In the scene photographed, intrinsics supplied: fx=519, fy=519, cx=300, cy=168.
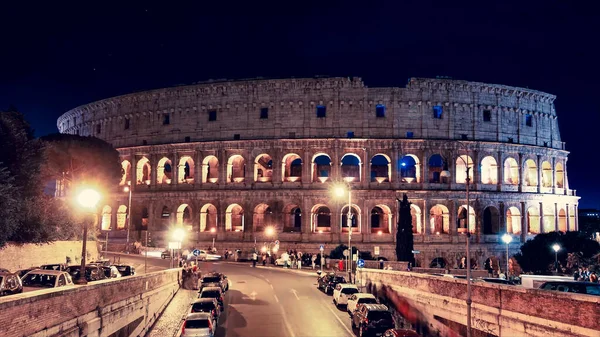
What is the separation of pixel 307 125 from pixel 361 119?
5.94 metres

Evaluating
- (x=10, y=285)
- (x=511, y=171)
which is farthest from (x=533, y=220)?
(x=10, y=285)

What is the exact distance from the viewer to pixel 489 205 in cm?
5728

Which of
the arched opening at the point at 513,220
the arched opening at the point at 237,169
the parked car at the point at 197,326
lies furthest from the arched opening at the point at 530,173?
the parked car at the point at 197,326

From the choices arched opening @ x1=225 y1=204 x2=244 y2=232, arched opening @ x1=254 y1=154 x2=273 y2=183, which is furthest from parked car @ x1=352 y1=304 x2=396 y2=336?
arched opening @ x1=254 y1=154 x2=273 y2=183

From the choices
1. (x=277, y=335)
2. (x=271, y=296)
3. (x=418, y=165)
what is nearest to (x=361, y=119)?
(x=418, y=165)

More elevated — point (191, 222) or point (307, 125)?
point (307, 125)

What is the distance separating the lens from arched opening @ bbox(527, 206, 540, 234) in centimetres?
6025

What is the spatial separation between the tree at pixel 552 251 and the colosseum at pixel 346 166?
5.62 meters

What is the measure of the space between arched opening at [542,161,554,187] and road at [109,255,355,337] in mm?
36147

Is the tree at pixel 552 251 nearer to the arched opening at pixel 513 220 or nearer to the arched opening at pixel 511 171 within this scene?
the arched opening at pixel 513 220

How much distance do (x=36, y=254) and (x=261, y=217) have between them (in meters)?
28.0

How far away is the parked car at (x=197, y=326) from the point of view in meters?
18.6

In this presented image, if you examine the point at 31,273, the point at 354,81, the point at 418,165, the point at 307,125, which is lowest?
the point at 31,273

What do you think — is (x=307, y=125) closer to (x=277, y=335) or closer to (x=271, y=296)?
(x=271, y=296)
